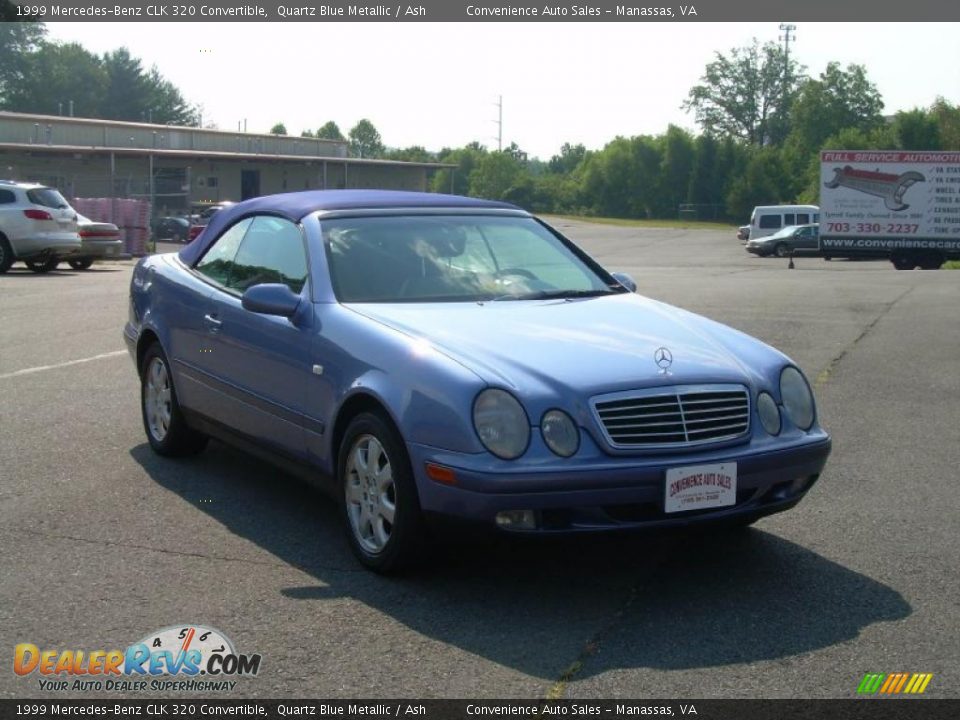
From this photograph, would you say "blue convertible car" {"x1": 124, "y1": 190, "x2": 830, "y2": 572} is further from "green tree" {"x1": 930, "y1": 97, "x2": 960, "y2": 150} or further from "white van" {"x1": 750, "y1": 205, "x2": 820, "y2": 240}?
"green tree" {"x1": 930, "y1": 97, "x2": 960, "y2": 150}

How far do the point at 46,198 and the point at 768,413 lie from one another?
69.7ft

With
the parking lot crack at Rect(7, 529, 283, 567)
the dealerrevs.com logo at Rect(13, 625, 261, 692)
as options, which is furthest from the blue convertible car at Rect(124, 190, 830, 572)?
the dealerrevs.com logo at Rect(13, 625, 261, 692)

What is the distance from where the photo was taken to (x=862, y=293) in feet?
65.7

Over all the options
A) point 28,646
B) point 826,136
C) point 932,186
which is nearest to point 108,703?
point 28,646

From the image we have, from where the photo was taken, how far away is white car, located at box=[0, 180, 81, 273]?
2361 cm

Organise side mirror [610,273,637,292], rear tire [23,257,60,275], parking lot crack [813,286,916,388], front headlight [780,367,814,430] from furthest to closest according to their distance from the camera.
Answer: rear tire [23,257,60,275]
parking lot crack [813,286,916,388]
side mirror [610,273,637,292]
front headlight [780,367,814,430]

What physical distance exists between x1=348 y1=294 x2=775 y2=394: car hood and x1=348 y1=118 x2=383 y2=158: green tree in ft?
456

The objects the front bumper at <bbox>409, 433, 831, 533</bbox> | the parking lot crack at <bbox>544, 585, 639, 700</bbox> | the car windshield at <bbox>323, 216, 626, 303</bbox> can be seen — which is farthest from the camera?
the car windshield at <bbox>323, 216, 626, 303</bbox>

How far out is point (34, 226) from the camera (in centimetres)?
2377

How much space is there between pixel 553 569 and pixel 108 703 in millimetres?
2014

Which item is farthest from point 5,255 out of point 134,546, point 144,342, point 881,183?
point 881,183

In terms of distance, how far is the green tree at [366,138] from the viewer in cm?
14388

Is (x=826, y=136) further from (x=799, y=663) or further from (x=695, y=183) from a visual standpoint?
(x=799, y=663)

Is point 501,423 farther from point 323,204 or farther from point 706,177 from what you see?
point 706,177
